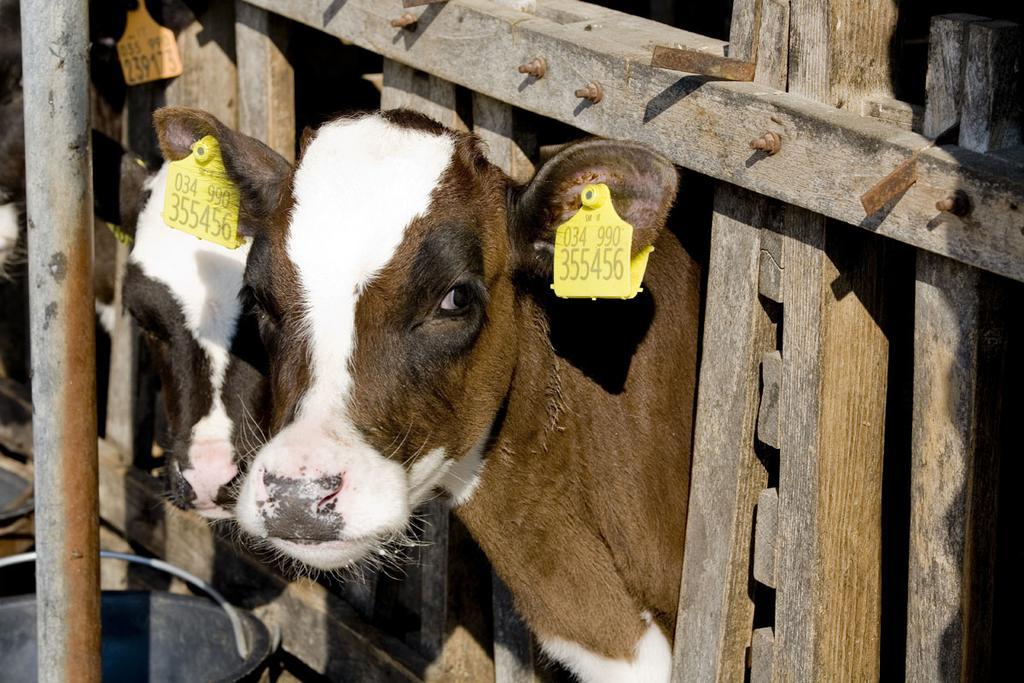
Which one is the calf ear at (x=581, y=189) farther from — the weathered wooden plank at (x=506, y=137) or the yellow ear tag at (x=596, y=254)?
the weathered wooden plank at (x=506, y=137)

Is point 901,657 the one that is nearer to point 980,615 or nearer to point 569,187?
point 980,615

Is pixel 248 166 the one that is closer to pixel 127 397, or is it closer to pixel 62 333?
pixel 62 333

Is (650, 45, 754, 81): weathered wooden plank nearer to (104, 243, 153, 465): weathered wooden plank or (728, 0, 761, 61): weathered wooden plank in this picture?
(728, 0, 761, 61): weathered wooden plank

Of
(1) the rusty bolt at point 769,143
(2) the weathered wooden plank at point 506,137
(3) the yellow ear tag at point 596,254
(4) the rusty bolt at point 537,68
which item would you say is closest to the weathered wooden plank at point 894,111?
(1) the rusty bolt at point 769,143

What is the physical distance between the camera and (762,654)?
329 cm

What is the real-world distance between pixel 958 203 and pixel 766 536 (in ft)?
3.39

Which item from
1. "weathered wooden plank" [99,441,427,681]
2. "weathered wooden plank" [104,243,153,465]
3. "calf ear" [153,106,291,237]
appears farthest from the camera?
"weathered wooden plank" [104,243,153,465]

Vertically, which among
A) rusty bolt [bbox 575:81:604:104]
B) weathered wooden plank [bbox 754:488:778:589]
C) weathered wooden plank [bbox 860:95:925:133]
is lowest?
weathered wooden plank [bbox 754:488:778:589]

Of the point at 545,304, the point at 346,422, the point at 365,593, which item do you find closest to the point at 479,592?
the point at 365,593

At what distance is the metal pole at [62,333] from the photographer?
2.91 meters

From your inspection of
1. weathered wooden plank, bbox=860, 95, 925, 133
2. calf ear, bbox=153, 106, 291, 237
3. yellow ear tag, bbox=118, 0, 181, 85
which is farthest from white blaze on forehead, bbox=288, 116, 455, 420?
yellow ear tag, bbox=118, 0, 181, 85

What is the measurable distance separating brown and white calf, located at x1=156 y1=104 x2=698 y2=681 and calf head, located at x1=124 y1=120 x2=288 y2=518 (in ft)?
1.84

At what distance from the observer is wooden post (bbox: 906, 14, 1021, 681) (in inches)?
99.2

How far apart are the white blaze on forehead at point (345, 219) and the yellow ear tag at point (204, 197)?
1.32 feet
